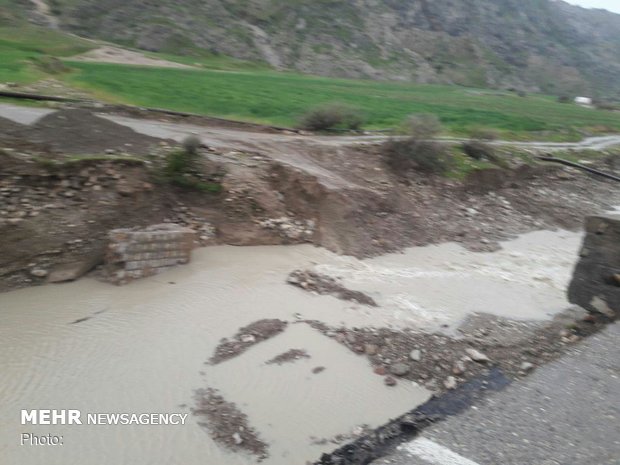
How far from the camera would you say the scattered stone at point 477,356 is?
8844mm

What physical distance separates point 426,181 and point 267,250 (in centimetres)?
813

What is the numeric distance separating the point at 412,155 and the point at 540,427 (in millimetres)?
14189

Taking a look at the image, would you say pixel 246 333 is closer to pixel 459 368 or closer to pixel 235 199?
pixel 459 368

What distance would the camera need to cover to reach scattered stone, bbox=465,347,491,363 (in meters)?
8.84

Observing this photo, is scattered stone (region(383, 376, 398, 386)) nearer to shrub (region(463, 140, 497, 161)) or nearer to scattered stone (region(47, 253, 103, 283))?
scattered stone (region(47, 253, 103, 283))

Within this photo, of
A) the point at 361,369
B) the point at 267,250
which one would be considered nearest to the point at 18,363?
the point at 361,369

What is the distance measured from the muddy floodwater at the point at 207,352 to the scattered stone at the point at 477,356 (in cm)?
120

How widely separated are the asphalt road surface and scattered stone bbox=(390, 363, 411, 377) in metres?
1.66

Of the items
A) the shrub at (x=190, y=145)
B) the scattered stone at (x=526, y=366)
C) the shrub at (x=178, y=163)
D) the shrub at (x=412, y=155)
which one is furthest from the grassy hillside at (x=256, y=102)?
the scattered stone at (x=526, y=366)

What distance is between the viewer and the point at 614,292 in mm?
9047

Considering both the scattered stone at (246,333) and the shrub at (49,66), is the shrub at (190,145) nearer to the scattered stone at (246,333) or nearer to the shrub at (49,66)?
the scattered stone at (246,333)

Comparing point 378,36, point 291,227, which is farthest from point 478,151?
point 378,36

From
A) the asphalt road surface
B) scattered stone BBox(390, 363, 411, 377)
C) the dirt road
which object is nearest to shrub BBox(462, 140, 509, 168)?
the dirt road

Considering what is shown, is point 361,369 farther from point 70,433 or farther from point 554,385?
point 70,433
